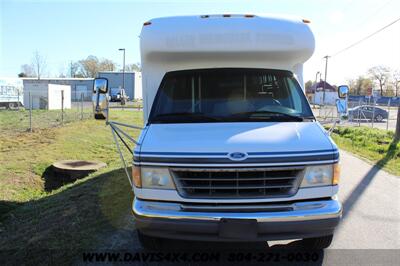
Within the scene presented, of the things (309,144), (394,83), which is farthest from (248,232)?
(394,83)

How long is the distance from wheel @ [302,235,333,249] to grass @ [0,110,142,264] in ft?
8.03

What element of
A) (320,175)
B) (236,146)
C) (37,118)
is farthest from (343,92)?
(37,118)

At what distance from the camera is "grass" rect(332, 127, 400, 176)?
34.4 feet

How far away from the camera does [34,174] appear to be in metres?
9.84

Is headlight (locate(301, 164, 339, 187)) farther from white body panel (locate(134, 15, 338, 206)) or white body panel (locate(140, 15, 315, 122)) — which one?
white body panel (locate(140, 15, 315, 122))

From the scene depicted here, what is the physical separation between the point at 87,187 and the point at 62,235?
8.67 ft

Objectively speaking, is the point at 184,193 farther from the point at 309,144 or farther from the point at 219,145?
the point at 309,144

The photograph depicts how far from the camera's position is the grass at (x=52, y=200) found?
190 inches

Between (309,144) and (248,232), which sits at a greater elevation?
(309,144)

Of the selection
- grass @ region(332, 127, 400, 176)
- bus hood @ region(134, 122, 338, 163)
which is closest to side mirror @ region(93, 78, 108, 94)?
bus hood @ region(134, 122, 338, 163)

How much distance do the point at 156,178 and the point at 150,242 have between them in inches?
39.0

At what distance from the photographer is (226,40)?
4711mm

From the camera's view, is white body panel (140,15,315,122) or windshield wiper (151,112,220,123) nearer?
windshield wiper (151,112,220,123)

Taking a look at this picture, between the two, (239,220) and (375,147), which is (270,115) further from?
(375,147)
